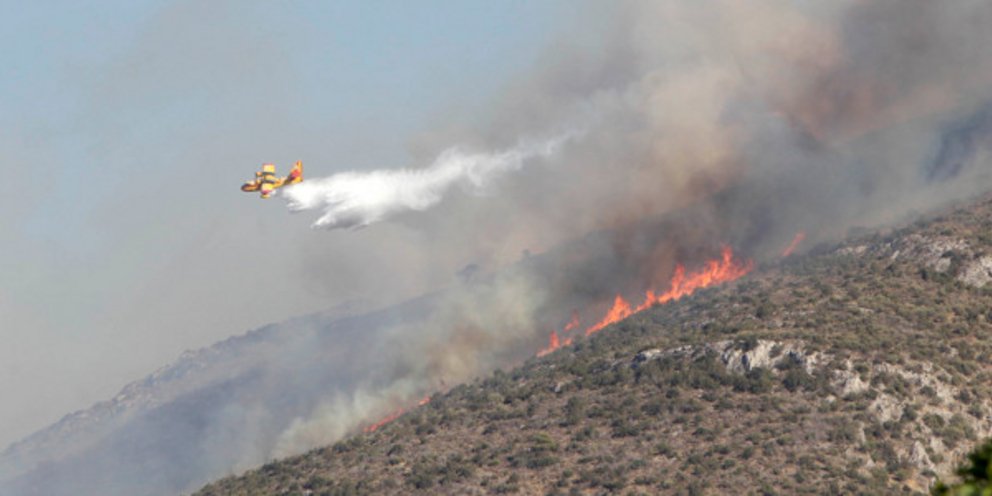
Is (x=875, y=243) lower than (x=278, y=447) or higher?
lower

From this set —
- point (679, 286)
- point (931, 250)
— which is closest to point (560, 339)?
point (679, 286)

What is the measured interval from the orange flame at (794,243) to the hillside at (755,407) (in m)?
18.3

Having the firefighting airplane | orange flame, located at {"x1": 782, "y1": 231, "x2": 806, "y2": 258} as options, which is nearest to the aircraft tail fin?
the firefighting airplane

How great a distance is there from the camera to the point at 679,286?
526 ft

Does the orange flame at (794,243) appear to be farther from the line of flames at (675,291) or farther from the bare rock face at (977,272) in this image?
the bare rock face at (977,272)

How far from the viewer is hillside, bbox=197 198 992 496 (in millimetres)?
94812

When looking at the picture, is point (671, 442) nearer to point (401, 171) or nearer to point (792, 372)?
point (792, 372)

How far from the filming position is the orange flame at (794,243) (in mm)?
155125

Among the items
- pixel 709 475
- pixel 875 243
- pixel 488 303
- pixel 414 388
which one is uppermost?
pixel 488 303

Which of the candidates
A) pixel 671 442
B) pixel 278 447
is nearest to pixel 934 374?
pixel 671 442

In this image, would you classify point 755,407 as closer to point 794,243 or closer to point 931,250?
point 931,250

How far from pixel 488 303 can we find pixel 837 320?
217 ft

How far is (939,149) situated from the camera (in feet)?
540

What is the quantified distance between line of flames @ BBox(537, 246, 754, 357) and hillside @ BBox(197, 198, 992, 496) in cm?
2067
